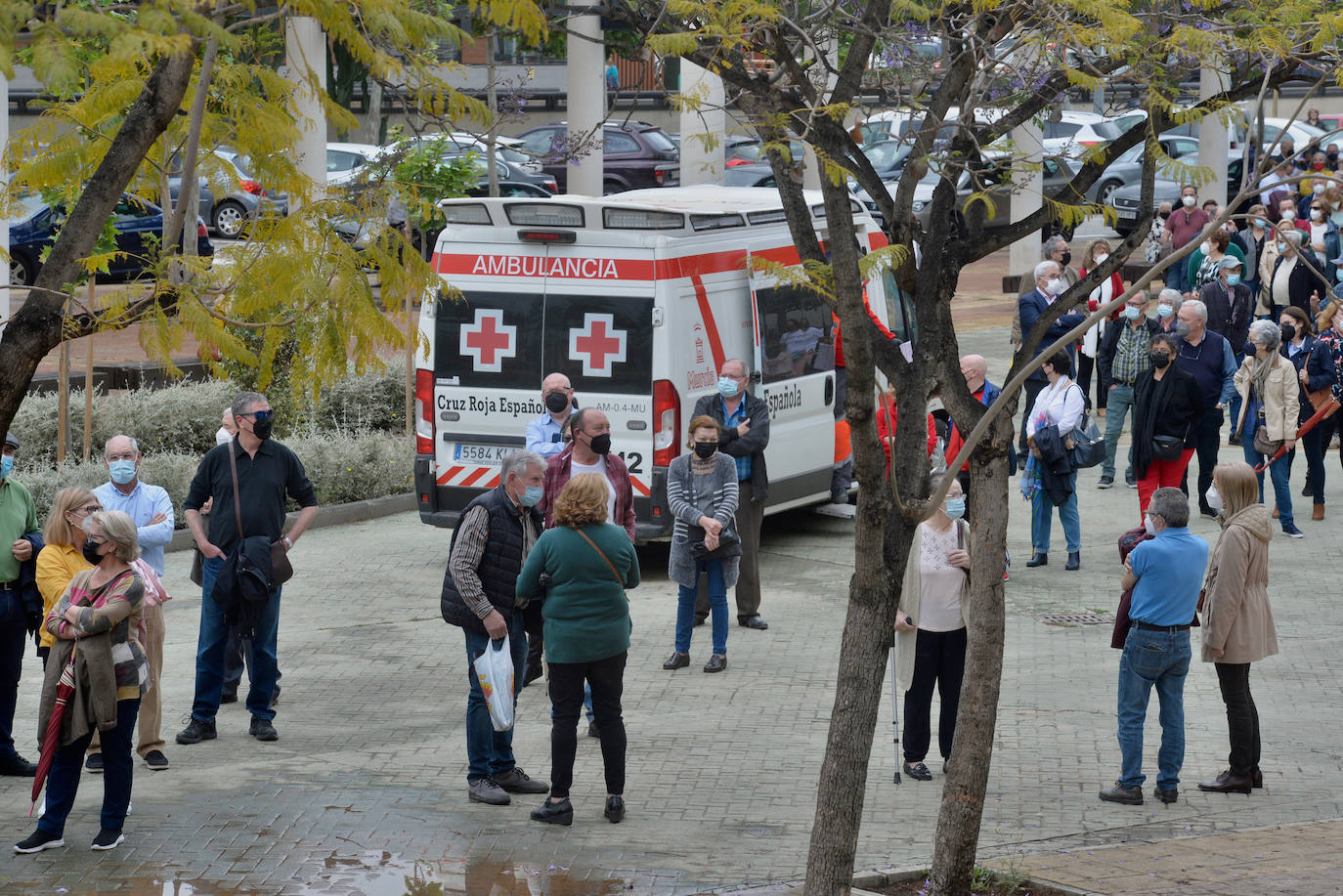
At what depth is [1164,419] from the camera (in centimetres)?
1282

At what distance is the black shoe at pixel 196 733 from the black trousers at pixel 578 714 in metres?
2.27

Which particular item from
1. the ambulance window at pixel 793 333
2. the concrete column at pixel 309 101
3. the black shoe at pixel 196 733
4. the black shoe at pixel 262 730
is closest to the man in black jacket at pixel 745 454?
the ambulance window at pixel 793 333

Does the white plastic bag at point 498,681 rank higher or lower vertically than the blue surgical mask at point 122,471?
lower

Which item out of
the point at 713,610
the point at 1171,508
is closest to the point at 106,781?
the point at 713,610

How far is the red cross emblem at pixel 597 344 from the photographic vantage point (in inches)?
477

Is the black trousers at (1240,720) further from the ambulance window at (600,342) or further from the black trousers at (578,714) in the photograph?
the ambulance window at (600,342)

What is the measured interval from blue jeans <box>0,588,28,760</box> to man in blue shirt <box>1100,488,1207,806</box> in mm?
5476

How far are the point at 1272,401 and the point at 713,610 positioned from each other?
5.92m

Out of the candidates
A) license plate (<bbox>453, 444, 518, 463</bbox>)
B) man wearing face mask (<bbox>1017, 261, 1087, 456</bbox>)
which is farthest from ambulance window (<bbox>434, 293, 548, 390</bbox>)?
man wearing face mask (<bbox>1017, 261, 1087, 456</bbox>)

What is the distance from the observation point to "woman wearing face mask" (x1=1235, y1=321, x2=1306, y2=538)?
44.9 feet

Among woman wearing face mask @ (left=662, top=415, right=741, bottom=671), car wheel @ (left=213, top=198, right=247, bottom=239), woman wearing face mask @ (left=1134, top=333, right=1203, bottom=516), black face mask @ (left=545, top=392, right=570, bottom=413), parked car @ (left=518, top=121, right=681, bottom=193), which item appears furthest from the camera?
parked car @ (left=518, top=121, right=681, bottom=193)

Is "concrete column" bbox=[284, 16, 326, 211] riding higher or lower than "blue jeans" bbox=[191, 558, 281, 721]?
higher

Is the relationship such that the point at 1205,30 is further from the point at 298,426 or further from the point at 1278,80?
the point at 298,426

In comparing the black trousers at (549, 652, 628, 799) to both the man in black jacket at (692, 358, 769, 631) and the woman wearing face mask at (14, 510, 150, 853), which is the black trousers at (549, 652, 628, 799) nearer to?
the woman wearing face mask at (14, 510, 150, 853)
